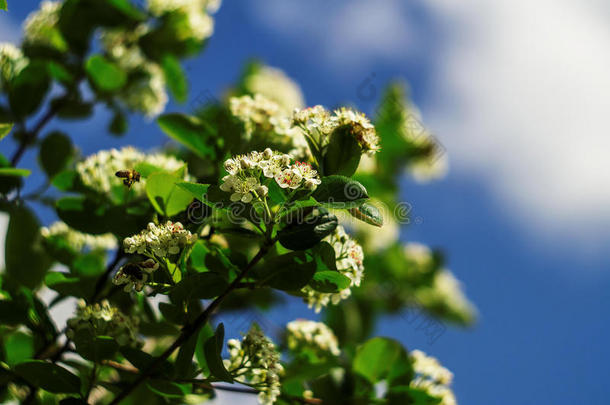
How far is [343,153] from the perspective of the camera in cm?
159

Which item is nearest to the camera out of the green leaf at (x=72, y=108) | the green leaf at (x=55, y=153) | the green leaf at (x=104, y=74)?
the green leaf at (x=55, y=153)

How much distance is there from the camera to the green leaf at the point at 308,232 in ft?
4.69

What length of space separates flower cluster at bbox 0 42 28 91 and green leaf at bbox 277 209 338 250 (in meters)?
2.18

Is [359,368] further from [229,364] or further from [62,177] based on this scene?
[62,177]

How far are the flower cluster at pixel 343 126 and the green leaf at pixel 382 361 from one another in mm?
956

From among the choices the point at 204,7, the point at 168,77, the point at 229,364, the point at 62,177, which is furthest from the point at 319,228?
the point at 204,7

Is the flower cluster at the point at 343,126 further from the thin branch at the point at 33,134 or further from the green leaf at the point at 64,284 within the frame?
the thin branch at the point at 33,134

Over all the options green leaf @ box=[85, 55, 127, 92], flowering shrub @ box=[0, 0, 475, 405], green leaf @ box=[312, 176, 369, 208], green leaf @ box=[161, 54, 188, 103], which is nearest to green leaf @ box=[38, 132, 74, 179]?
flowering shrub @ box=[0, 0, 475, 405]

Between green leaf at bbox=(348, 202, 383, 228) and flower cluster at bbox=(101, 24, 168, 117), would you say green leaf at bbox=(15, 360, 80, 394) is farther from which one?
flower cluster at bbox=(101, 24, 168, 117)

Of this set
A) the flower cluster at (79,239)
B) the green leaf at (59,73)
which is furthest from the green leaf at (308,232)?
the green leaf at (59,73)

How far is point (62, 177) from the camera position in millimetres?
2342

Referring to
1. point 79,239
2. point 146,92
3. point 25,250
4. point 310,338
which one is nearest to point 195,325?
point 310,338

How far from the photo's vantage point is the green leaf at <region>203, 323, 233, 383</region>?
1.51 metres

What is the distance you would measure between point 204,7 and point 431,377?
2.88 m
